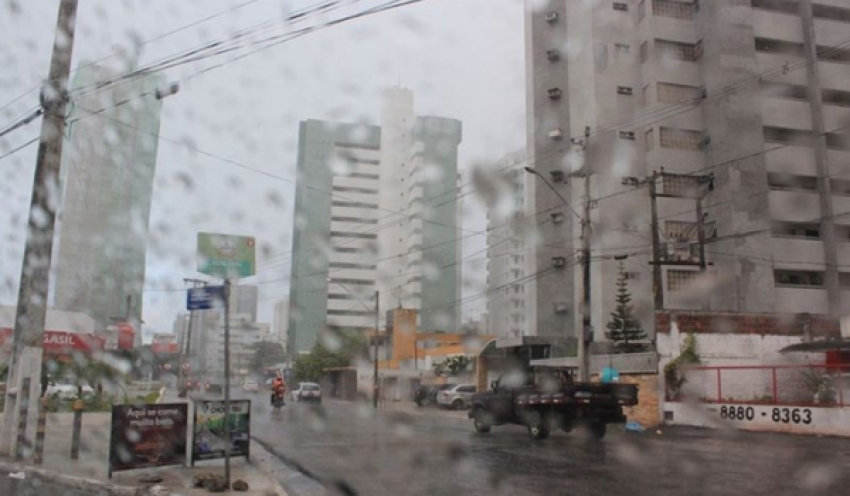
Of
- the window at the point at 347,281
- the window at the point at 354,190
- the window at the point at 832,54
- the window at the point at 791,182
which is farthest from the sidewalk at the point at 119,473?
the window at the point at 832,54

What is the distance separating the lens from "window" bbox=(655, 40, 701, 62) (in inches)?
947

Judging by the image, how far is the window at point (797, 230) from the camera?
24.4 metres

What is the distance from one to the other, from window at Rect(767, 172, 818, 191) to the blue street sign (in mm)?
20291

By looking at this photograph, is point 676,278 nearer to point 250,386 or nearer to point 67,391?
point 67,391

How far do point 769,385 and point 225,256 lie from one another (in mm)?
12783

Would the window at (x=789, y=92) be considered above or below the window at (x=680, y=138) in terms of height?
above

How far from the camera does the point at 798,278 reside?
24.9 meters

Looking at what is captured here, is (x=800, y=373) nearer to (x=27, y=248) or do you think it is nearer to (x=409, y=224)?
(x=409, y=224)

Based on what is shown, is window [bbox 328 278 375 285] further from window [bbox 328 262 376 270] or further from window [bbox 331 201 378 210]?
window [bbox 331 201 378 210]

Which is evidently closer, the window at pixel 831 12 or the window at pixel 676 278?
the window at pixel 676 278

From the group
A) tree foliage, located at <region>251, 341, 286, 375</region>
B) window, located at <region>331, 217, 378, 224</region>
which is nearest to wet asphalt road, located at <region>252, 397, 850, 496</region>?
window, located at <region>331, 217, 378, 224</region>

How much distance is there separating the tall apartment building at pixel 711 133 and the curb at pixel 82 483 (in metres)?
13.4

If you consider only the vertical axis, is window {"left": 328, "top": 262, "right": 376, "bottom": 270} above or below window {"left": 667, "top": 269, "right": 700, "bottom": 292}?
below

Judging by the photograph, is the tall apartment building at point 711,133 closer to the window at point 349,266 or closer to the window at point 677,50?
the window at point 677,50
